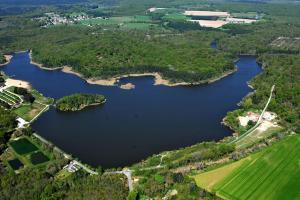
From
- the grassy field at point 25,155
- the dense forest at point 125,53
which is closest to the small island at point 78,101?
the grassy field at point 25,155

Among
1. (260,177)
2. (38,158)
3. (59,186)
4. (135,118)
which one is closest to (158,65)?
(135,118)

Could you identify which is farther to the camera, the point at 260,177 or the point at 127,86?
the point at 127,86

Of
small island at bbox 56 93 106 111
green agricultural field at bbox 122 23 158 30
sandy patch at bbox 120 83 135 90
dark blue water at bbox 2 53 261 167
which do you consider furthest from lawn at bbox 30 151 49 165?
green agricultural field at bbox 122 23 158 30

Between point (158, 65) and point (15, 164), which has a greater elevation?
point (158, 65)

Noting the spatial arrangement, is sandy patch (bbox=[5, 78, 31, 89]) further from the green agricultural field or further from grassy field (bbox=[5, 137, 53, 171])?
the green agricultural field

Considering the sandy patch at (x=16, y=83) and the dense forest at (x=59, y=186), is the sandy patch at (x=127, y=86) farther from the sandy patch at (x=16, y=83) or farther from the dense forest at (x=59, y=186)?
the dense forest at (x=59, y=186)

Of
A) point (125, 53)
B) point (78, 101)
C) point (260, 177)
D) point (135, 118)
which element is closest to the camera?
point (260, 177)

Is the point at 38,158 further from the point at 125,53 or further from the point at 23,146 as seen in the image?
the point at 125,53

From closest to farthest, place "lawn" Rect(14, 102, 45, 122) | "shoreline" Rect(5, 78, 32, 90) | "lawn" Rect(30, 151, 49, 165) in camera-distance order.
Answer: "lawn" Rect(30, 151, 49, 165) → "lawn" Rect(14, 102, 45, 122) → "shoreline" Rect(5, 78, 32, 90)
